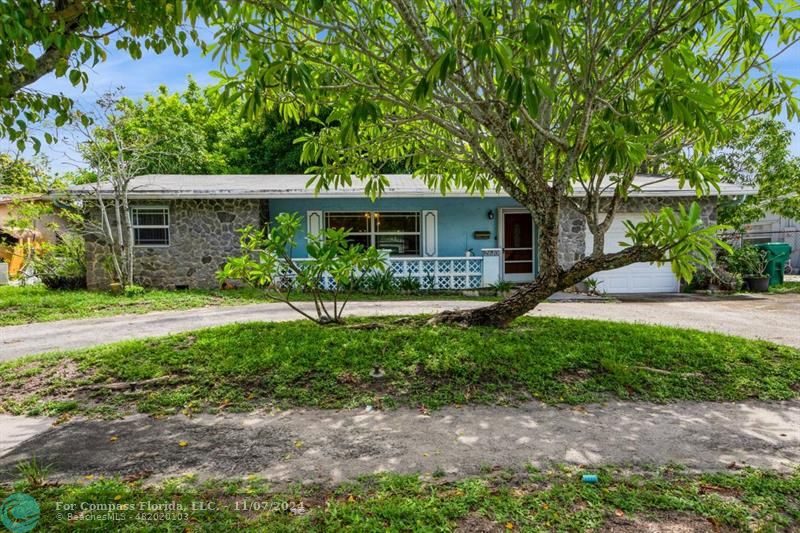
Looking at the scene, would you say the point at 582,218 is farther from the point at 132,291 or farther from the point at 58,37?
the point at 58,37

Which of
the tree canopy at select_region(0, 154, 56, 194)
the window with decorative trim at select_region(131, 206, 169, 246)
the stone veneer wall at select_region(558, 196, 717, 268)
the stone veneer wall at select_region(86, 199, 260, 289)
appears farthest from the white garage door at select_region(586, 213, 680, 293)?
the tree canopy at select_region(0, 154, 56, 194)

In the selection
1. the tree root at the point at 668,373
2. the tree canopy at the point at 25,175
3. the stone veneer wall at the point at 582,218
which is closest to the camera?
the tree root at the point at 668,373

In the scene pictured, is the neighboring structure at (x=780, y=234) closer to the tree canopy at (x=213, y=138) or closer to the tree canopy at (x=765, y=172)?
the tree canopy at (x=765, y=172)

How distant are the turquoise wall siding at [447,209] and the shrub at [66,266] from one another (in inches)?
210

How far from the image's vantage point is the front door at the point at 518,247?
548 inches

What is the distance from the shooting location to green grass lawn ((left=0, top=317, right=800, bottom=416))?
4133mm

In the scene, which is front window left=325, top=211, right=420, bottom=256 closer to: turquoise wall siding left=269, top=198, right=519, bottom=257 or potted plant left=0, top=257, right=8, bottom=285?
turquoise wall siding left=269, top=198, right=519, bottom=257

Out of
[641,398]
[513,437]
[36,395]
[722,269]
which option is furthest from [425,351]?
[722,269]

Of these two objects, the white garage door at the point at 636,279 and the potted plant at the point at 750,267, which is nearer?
the potted plant at the point at 750,267

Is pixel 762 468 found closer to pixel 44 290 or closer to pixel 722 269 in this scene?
pixel 722 269

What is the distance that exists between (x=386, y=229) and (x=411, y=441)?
1057 centimetres

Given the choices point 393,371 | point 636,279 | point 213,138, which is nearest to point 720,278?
point 636,279

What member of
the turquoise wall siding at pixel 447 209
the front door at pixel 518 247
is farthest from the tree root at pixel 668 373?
the front door at pixel 518 247

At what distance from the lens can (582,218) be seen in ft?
41.3
